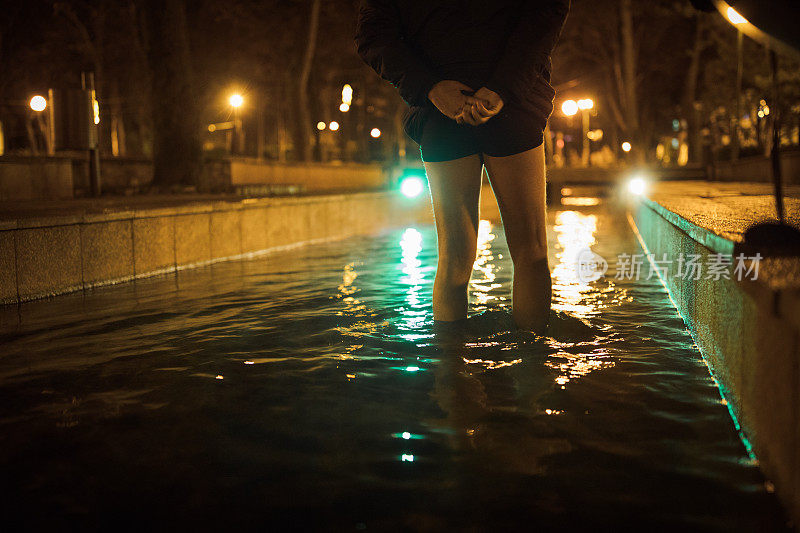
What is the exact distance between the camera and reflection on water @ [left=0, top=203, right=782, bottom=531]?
2311mm

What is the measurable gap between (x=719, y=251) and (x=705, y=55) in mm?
44006

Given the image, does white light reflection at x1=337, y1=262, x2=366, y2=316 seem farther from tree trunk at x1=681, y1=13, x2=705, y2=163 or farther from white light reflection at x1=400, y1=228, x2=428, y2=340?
tree trunk at x1=681, y1=13, x2=705, y2=163

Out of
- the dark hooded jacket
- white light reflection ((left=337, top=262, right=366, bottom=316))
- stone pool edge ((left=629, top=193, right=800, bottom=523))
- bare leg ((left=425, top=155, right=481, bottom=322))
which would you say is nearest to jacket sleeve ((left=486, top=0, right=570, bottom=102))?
the dark hooded jacket

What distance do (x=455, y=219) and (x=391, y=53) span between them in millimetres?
834

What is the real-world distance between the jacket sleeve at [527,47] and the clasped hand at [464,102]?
7 cm

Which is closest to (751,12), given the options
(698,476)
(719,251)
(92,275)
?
(719,251)

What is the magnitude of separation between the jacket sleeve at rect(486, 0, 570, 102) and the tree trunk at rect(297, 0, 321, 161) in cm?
2920

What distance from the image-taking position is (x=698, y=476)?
2.49 metres

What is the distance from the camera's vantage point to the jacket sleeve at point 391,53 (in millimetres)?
3839

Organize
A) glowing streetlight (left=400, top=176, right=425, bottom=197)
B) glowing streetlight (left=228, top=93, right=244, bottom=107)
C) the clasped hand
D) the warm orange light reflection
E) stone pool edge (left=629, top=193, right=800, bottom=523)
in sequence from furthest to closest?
the warm orange light reflection
glowing streetlight (left=228, top=93, right=244, bottom=107)
glowing streetlight (left=400, top=176, right=425, bottom=197)
the clasped hand
stone pool edge (left=629, top=193, right=800, bottom=523)

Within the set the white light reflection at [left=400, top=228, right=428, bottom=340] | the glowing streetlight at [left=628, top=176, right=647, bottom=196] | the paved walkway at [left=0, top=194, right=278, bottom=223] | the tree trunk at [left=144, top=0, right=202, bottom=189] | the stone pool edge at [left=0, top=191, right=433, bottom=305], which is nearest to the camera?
the white light reflection at [left=400, top=228, right=428, bottom=340]

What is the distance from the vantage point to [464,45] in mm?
3932

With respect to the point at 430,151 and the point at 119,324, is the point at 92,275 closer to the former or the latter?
the point at 119,324

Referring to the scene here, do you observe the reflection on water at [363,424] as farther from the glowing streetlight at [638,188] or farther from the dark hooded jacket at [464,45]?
the glowing streetlight at [638,188]
